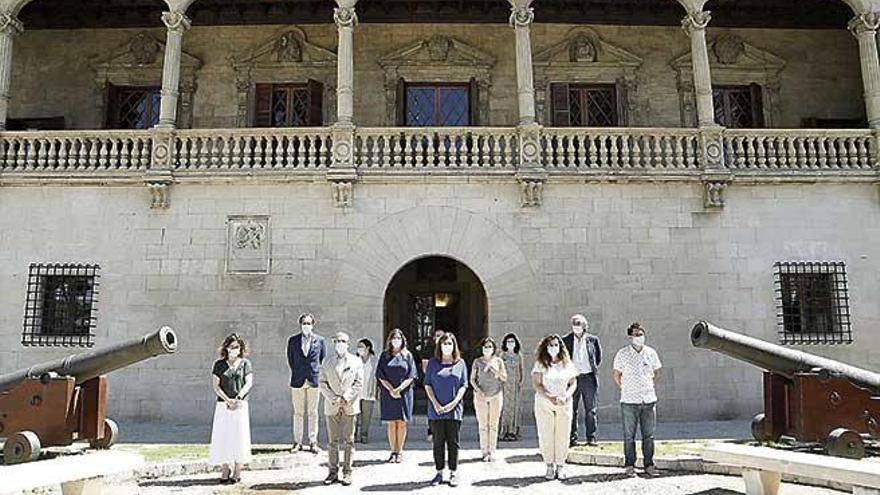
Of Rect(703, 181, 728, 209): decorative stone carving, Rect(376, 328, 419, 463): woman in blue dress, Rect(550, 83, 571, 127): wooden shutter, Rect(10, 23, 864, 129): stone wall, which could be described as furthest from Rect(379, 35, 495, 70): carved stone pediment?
Rect(376, 328, 419, 463): woman in blue dress

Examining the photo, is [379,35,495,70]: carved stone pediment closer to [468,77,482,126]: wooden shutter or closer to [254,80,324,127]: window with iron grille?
[468,77,482,126]: wooden shutter

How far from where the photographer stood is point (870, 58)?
1505 cm

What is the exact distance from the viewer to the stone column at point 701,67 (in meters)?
14.8

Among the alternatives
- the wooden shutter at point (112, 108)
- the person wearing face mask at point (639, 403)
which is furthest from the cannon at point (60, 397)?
the wooden shutter at point (112, 108)

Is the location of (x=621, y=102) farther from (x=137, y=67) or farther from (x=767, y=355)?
(x=137, y=67)

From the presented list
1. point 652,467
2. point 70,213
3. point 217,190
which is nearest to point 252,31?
point 217,190

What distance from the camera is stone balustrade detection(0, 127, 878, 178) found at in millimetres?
14469

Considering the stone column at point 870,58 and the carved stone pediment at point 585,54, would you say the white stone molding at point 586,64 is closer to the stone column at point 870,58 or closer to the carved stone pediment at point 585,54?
the carved stone pediment at point 585,54

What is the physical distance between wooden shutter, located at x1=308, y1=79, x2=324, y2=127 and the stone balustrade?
7.34ft

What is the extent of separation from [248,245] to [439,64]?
6348 millimetres

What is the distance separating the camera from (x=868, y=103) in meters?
15.1

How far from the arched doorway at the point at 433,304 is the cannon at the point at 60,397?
851 cm

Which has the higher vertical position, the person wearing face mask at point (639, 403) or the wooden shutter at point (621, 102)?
the wooden shutter at point (621, 102)

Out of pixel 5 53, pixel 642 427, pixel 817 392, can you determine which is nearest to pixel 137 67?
pixel 5 53
